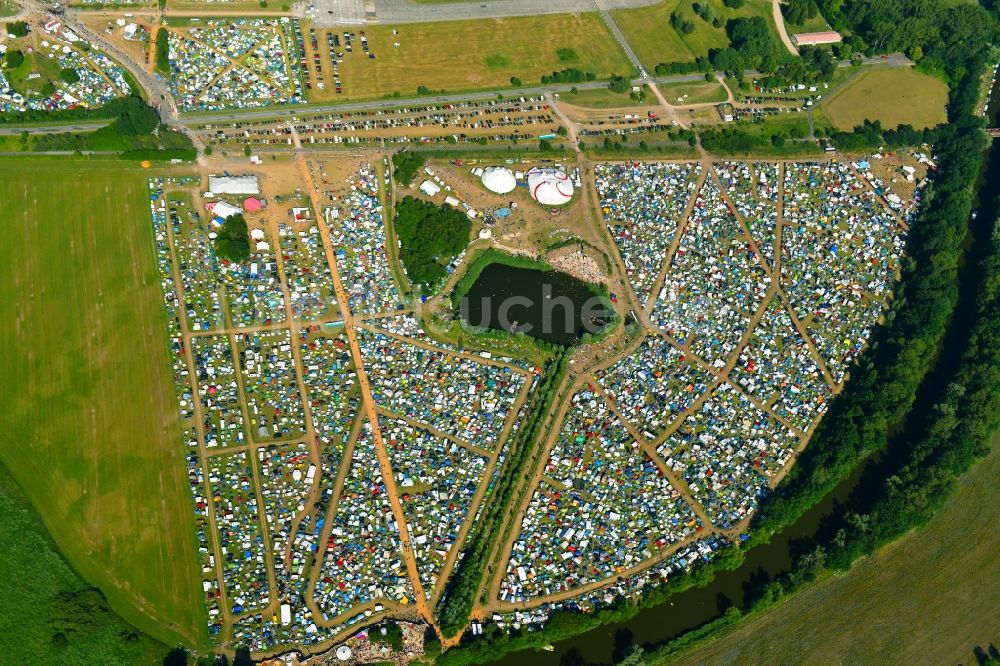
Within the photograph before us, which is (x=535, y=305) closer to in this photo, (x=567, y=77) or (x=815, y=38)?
(x=567, y=77)

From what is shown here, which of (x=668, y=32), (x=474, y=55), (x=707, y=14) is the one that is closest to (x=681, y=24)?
(x=668, y=32)

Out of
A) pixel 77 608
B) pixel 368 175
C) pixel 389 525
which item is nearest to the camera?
pixel 77 608

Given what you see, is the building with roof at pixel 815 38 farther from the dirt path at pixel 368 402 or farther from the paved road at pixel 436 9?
the dirt path at pixel 368 402

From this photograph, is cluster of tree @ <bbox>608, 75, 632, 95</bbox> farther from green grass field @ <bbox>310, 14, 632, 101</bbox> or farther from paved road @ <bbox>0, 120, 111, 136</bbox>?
paved road @ <bbox>0, 120, 111, 136</bbox>

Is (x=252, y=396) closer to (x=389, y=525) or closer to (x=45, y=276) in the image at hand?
(x=389, y=525)

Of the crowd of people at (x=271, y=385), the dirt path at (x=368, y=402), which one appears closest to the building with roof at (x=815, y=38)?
the dirt path at (x=368, y=402)

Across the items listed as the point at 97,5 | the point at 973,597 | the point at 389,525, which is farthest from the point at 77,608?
the point at 973,597
